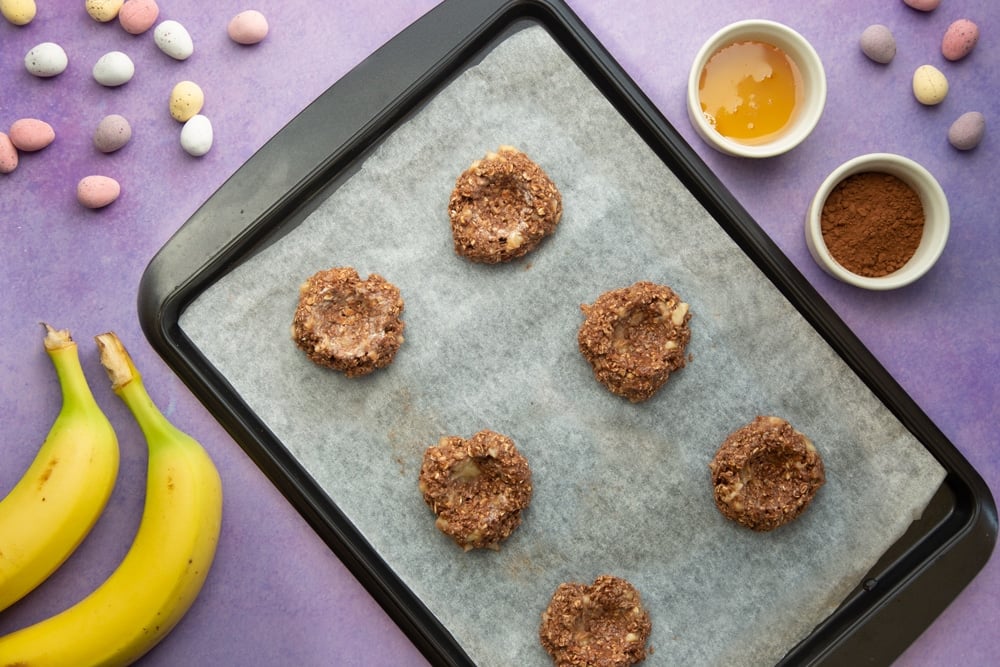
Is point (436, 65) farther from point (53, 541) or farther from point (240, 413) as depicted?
point (53, 541)

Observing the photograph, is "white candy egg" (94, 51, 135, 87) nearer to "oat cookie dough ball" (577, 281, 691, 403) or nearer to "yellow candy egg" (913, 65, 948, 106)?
"oat cookie dough ball" (577, 281, 691, 403)

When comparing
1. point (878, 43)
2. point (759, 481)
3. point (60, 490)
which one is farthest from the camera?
point (878, 43)

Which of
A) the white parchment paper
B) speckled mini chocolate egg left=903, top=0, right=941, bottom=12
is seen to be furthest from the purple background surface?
the white parchment paper

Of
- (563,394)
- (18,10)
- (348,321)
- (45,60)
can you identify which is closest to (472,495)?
(563,394)

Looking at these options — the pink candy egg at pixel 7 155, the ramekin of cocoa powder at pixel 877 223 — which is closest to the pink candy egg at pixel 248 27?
the pink candy egg at pixel 7 155

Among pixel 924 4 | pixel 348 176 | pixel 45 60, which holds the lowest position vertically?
pixel 924 4

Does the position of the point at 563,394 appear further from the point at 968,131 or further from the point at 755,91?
the point at 968,131

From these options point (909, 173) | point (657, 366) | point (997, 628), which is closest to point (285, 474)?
point (657, 366)
